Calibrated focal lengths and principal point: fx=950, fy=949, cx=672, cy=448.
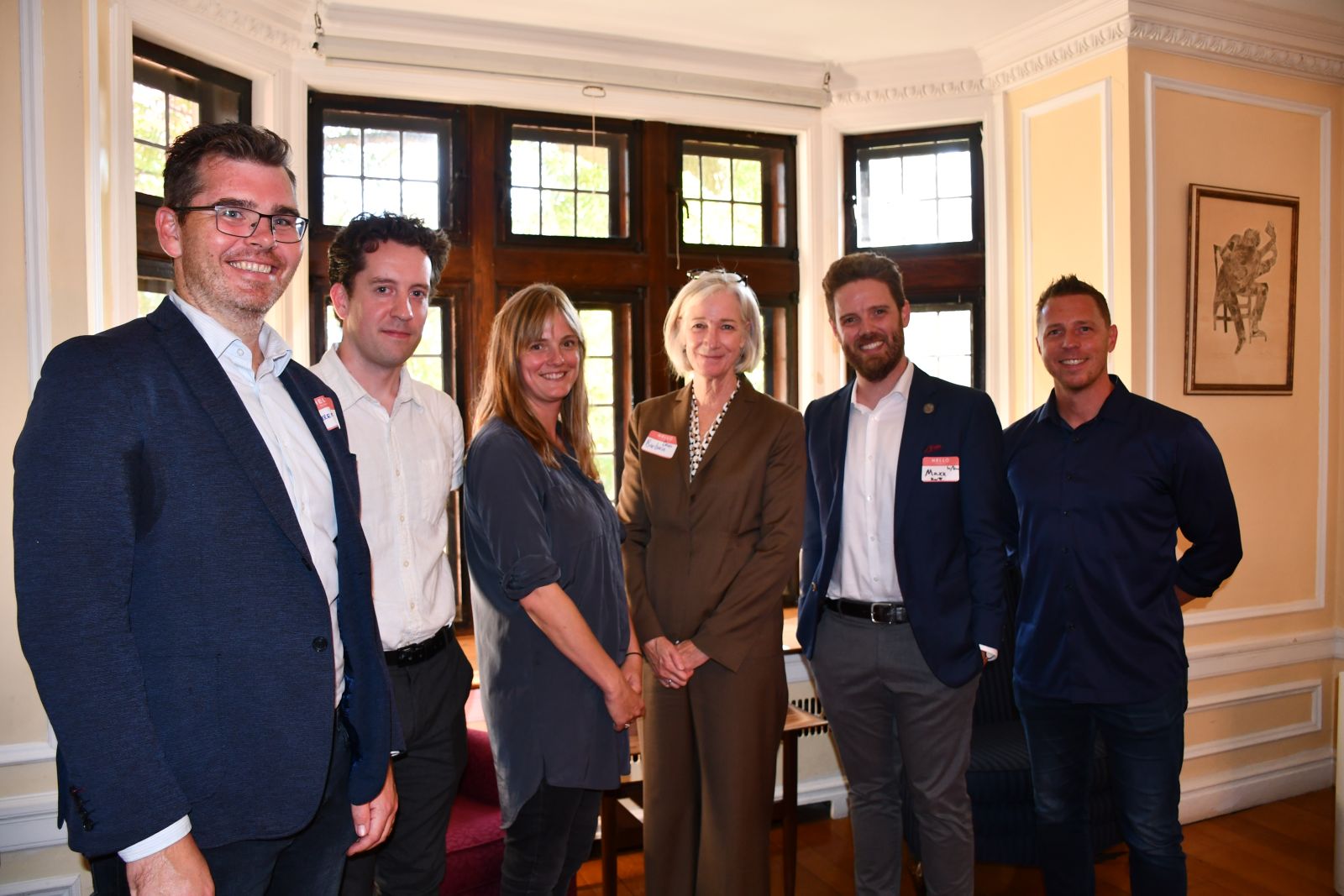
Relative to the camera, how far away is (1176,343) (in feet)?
12.0

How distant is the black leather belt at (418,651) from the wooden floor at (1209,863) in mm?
1624

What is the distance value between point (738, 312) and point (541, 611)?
36.5 inches

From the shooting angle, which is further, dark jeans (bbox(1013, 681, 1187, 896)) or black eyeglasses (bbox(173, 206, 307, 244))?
dark jeans (bbox(1013, 681, 1187, 896))

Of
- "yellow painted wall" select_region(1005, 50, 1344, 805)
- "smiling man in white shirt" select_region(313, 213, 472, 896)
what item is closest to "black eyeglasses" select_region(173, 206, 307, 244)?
"smiling man in white shirt" select_region(313, 213, 472, 896)

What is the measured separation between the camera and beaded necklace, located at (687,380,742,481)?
2.29m

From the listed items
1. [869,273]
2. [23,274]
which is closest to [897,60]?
[869,273]

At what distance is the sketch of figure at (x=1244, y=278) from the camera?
3.73 m

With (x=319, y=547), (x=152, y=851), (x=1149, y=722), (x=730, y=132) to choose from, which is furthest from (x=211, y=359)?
(x=730, y=132)

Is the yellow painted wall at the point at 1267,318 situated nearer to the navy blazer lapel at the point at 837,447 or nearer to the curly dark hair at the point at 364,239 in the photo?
the navy blazer lapel at the point at 837,447

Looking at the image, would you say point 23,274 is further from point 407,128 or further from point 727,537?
point 407,128

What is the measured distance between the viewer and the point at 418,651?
1.74 m

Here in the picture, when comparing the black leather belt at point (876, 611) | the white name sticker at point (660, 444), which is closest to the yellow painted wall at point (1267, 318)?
the black leather belt at point (876, 611)

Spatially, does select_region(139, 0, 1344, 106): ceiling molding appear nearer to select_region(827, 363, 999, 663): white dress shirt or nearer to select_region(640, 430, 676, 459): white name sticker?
select_region(640, 430, 676, 459): white name sticker

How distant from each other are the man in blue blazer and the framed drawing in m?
1.94
